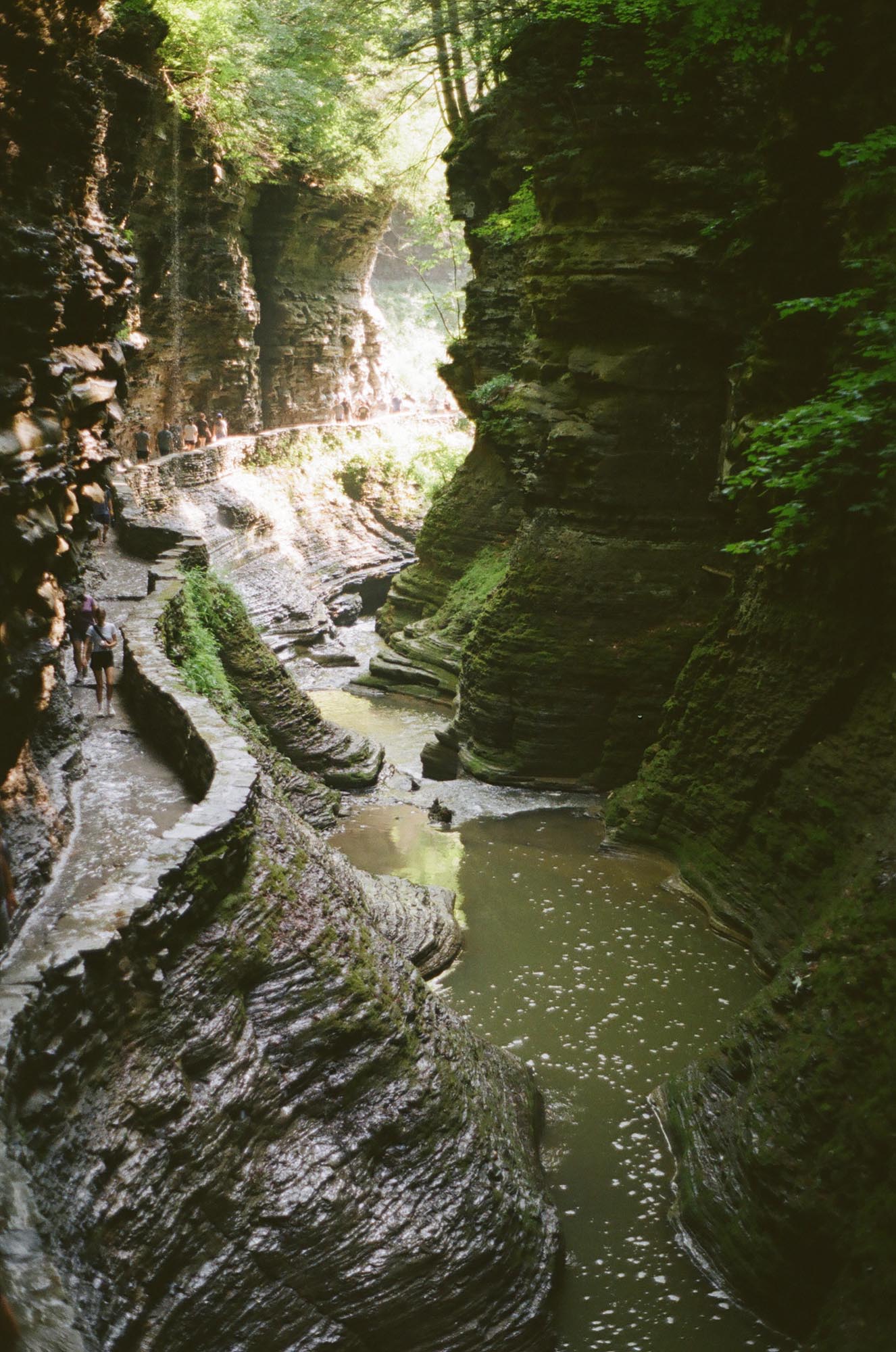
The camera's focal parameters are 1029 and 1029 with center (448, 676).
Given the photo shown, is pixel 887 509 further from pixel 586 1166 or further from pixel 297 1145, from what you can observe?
pixel 297 1145

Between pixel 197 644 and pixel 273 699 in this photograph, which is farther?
pixel 273 699

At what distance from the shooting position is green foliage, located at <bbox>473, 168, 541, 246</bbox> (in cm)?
2075

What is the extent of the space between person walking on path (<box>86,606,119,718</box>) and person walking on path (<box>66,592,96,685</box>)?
32cm

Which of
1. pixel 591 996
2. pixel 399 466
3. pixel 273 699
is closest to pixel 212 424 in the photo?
pixel 399 466

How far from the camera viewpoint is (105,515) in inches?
804

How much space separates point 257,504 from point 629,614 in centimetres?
1947

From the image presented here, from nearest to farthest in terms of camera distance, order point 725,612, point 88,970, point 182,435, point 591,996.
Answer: point 88,970, point 591,996, point 725,612, point 182,435

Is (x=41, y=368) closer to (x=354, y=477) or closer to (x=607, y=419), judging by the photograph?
(x=607, y=419)

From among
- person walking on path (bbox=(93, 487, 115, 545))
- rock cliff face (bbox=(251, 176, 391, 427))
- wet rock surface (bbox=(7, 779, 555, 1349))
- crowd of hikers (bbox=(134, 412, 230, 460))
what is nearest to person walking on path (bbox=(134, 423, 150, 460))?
crowd of hikers (bbox=(134, 412, 230, 460))

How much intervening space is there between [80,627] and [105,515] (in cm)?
778

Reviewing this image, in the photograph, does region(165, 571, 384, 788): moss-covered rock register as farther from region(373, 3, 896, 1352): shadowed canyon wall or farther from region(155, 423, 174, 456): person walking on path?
region(155, 423, 174, 456): person walking on path

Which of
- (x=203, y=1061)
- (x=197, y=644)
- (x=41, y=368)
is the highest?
(x=41, y=368)

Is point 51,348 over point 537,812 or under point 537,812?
over

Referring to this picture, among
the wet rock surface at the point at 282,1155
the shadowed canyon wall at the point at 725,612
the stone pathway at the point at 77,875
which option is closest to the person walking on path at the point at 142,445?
the shadowed canyon wall at the point at 725,612
